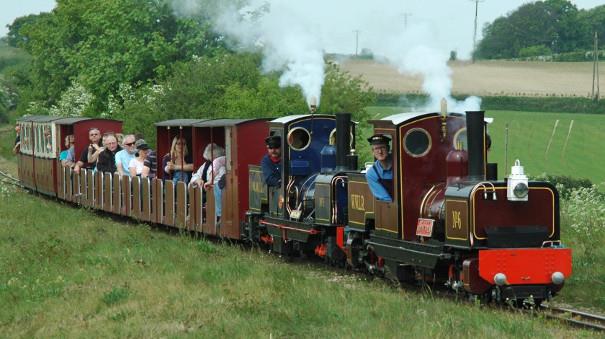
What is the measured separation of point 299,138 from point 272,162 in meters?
0.58

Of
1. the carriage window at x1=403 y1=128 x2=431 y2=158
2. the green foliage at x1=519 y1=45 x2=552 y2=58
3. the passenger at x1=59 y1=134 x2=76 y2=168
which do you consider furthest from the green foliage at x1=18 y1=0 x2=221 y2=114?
the carriage window at x1=403 y1=128 x2=431 y2=158

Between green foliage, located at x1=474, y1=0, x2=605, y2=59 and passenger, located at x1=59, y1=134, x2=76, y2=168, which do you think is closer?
passenger, located at x1=59, y1=134, x2=76, y2=168

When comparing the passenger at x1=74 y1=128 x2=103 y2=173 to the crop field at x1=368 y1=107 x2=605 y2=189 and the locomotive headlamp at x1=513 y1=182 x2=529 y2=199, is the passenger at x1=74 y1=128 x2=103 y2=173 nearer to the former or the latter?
the locomotive headlamp at x1=513 y1=182 x2=529 y2=199

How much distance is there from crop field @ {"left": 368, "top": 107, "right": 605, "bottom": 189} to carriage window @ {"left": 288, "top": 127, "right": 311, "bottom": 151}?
90.9 feet

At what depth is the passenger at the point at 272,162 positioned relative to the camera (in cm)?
1744

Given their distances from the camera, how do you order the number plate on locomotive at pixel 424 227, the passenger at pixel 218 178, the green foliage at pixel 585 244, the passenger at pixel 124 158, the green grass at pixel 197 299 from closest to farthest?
the green grass at pixel 197 299 → the number plate on locomotive at pixel 424 227 → the green foliage at pixel 585 244 → the passenger at pixel 218 178 → the passenger at pixel 124 158

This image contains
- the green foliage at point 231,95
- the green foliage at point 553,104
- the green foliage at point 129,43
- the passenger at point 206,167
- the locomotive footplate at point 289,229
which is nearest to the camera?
the locomotive footplate at point 289,229

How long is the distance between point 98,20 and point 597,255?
133 feet

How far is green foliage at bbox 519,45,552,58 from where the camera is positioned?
73.6 metres

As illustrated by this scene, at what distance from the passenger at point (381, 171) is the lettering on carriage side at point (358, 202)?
0.86m

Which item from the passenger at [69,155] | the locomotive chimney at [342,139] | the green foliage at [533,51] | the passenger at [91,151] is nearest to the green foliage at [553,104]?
the green foliage at [533,51]

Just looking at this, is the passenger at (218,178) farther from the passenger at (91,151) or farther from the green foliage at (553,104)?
the green foliage at (553,104)

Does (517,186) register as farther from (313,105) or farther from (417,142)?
(313,105)

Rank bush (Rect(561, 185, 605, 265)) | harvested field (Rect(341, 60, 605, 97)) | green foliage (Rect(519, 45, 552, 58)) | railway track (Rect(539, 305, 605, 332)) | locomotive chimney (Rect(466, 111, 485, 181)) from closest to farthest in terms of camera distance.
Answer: railway track (Rect(539, 305, 605, 332)) → locomotive chimney (Rect(466, 111, 485, 181)) → bush (Rect(561, 185, 605, 265)) → harvested field (Rect(341, 60, 605, 97)) → green foliage (Rect(519, 45, 552, 58))
